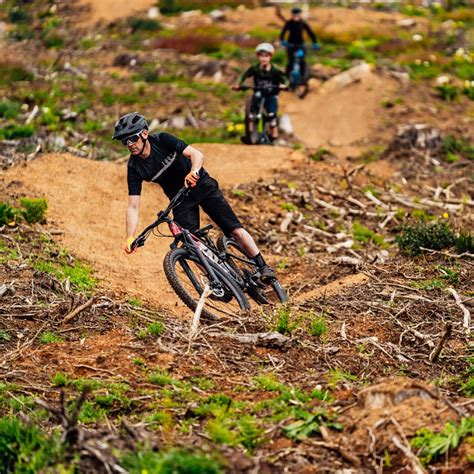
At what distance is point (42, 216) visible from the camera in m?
14.0

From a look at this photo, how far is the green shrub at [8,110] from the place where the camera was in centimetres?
2181

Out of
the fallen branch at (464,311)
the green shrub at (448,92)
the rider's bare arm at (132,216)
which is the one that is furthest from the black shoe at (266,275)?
the green shrub at (448,92)

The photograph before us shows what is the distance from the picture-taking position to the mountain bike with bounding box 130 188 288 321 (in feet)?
33.2

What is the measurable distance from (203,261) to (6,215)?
3.98 metres

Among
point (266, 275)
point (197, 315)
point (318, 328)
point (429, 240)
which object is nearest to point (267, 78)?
point (429, 240)

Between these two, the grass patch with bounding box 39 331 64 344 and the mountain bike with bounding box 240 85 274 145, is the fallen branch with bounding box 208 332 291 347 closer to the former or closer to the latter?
the grass patch with bounding box 39 331 64 344

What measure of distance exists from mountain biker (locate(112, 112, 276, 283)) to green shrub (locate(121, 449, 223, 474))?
394 cm

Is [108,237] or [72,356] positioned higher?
[72,356]

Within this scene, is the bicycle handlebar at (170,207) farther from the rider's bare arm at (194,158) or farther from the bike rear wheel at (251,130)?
the bike rear wheel at (251,130)

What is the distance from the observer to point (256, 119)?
19453 mm

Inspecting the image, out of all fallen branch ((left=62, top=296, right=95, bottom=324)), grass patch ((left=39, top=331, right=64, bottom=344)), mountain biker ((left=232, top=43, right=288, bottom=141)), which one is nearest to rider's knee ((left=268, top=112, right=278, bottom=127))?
mountain biker ((left=232, top=43, right=288, bottom=141))

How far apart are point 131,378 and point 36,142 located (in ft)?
36.3

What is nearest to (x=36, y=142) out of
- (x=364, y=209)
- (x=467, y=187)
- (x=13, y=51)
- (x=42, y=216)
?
(x=42, y=216)

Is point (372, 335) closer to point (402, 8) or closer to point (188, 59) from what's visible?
point (188, 59)
